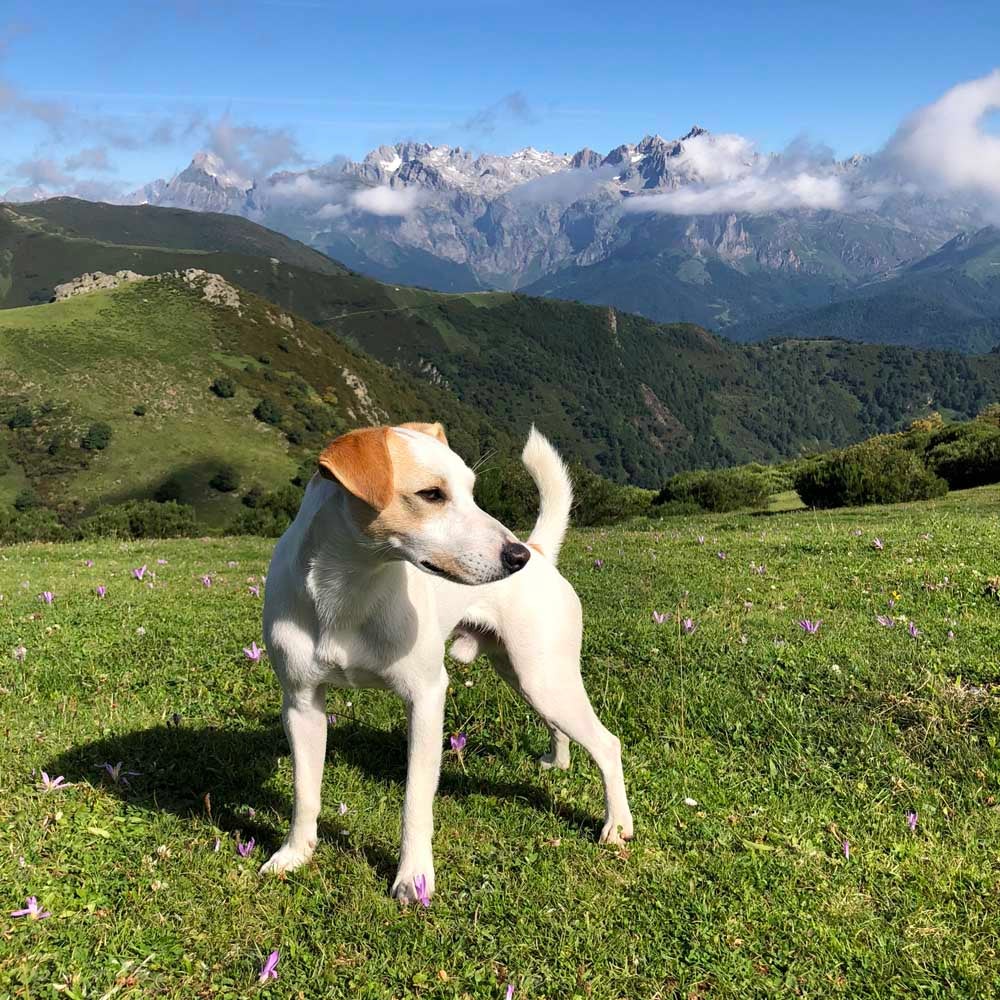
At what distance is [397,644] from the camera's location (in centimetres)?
381

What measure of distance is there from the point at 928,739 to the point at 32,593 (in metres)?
11.5

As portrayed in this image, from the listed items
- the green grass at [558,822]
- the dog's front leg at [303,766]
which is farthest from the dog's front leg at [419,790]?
the dog's front leg at [303,766]

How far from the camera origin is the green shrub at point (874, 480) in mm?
26766

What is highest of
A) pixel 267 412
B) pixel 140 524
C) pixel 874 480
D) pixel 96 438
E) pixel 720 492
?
pixel 874 480

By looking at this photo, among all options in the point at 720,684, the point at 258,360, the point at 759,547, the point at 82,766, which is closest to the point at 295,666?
the point at 82,766

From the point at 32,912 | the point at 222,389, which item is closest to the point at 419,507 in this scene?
the point at 32,912

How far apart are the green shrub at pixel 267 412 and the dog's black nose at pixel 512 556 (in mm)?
141012

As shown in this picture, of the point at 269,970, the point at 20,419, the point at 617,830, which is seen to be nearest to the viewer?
the point at 269,970

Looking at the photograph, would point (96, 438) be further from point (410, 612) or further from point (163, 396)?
point (410, 612)

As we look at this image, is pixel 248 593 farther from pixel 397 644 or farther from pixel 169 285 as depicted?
pixel 169 285

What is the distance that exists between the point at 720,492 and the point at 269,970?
37.7 m

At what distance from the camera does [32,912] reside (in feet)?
11.6

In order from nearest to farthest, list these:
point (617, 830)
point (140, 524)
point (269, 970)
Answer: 1. point (269, 970)
2. point (617, 830)
3. point (140, 524)

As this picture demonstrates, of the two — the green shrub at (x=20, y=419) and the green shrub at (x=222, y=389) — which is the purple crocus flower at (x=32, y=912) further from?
the green shrub at (x=222, y=389)
